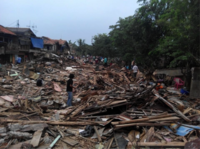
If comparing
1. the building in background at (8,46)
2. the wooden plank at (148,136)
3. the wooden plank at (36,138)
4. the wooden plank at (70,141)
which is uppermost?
the building in background at (8,46)

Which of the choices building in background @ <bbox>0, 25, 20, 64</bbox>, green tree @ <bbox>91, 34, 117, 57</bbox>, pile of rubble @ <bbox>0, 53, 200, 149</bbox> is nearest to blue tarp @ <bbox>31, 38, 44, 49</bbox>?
building in background @ <bbox>0, 25, 20, 64</bbox>

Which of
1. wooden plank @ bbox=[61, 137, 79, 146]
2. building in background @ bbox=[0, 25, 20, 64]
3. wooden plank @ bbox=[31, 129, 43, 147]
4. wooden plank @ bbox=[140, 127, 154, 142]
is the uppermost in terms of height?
building in background @ bbox=[0, 25, 20, 64]

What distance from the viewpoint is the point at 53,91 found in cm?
1184

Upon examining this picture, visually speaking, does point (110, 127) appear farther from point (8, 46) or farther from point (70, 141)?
point (8, 46)

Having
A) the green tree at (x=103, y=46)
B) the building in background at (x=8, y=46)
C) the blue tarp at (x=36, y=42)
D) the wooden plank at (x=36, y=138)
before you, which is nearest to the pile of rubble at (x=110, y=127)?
the wooden plank at (x=36, y=138)

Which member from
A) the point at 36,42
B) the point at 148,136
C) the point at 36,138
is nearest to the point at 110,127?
the point at 148,136

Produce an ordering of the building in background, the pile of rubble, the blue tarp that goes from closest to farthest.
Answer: the pile of rubble < the building in background < the blue tarp

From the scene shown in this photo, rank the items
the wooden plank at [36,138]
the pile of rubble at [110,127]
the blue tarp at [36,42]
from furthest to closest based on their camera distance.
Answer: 1. the blue tarp at [36,42]
2. the pile of rubble at [110,127]
3. the wooden plank at [36,138]

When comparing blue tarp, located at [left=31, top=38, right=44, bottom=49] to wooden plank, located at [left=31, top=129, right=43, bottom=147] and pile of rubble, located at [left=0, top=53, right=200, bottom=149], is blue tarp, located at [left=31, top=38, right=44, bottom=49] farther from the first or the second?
wooden plank, located at [left=31, top=129, right=43, bottom=147]

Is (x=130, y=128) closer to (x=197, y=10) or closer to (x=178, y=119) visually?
(x=178, y=119)

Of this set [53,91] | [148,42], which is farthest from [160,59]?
[53,91]

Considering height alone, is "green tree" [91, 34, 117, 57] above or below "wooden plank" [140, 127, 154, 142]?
above

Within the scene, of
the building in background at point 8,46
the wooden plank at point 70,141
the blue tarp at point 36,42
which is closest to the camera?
the wooden plank at point 70,141

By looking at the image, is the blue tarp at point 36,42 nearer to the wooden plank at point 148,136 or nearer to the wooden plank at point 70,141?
the wooden plank at point 70,141
